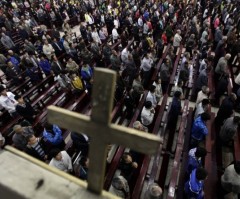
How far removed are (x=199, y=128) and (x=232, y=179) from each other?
4.52 ft

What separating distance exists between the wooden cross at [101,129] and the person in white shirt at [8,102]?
5.90 meters

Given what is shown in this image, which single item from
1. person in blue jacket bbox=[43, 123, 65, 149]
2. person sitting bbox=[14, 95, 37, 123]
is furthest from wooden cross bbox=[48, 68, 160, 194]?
person sitting bbox=[14, 95, 37, 123]

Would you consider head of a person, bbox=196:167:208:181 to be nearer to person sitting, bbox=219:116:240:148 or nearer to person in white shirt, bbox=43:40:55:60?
person sitting, bbox=219:116:240:148

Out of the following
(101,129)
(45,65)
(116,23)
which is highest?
(116,23)

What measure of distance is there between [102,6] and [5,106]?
12.9m

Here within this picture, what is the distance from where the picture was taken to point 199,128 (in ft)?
17.6

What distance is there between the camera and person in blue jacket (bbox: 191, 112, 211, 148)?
528cm

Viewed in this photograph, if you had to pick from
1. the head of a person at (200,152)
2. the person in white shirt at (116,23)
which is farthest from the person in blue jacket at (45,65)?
the head of a person at (200,152)

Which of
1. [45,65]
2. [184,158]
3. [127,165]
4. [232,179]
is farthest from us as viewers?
[45,65]

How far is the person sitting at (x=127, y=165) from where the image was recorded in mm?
4473

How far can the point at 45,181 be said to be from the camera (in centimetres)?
173

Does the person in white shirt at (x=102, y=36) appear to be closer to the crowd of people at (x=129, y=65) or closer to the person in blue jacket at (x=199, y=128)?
the crowd of people at (x=129, y=65)

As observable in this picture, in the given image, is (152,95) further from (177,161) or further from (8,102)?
(8,102)

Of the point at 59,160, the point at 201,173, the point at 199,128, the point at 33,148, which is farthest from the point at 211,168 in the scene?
the point at 33,148
